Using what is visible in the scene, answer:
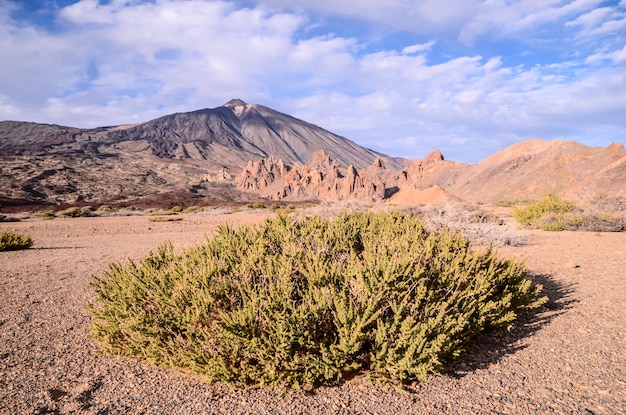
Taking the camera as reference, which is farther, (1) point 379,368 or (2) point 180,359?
(2) point 180,359

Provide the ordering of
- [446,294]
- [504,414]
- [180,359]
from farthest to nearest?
1. [446,294]
2. [180,359]
3. [504,414]

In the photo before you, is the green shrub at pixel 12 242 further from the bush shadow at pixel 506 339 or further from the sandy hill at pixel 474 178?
the sandy hill at pixel 474 178

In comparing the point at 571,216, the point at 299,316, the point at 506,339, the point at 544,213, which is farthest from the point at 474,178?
the point at 299,316

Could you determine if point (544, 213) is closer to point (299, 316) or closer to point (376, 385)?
point (376, 385)

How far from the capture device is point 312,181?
74562 millimetres

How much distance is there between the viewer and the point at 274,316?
345 cm

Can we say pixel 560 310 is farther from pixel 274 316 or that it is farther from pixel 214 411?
pixel 214 411

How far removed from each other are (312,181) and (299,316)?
71435 mm

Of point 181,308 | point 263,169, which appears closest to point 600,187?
point 181,308

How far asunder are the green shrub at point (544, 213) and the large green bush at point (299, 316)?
12946 mm

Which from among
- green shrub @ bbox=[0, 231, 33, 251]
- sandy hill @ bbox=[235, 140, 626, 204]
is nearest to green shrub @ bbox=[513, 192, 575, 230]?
sandy hill @ bbox=[235, 140, 626, 204]

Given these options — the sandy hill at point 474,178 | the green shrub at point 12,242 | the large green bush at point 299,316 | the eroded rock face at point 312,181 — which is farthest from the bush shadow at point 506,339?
the eroded rock face at point 312,181

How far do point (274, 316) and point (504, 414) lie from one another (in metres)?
2.29

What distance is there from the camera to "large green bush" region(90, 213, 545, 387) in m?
3.43
